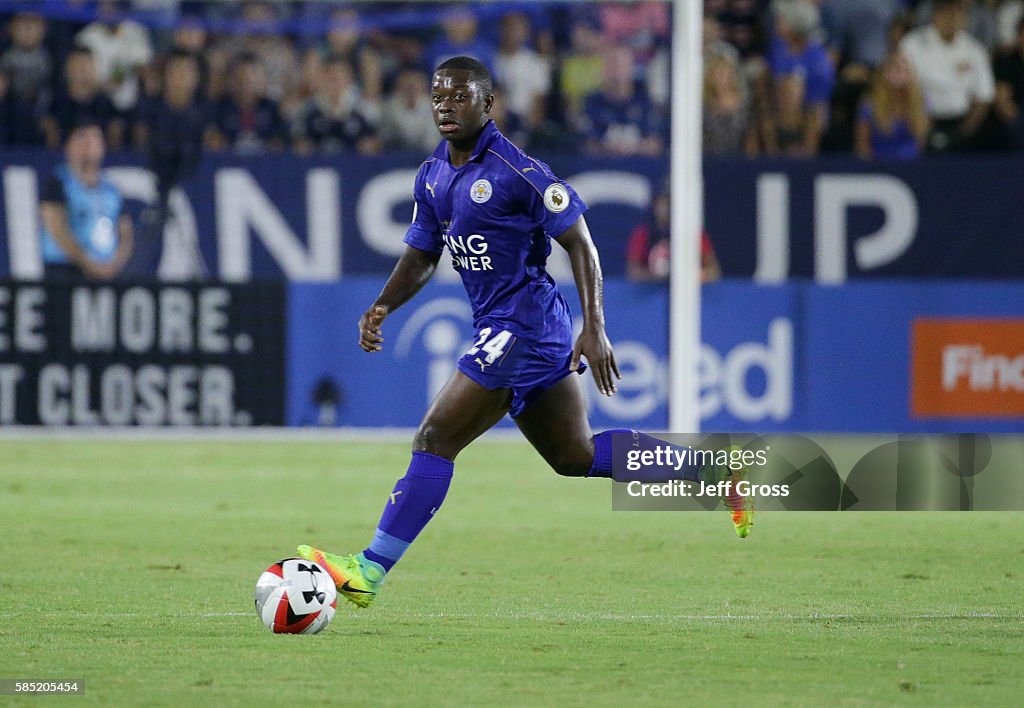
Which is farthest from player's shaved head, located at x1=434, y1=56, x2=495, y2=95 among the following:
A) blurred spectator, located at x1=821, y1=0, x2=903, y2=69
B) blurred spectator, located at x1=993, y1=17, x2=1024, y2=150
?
blurred spectator, located at x1=993, y1=17, x2=1024, y2=150

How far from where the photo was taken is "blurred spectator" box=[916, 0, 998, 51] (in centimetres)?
1491

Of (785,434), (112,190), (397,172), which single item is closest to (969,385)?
(785,434)

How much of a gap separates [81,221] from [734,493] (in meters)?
8.68

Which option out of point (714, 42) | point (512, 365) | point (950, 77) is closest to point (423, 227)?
point (512, 365)

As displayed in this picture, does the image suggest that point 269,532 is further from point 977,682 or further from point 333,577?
point 977,682

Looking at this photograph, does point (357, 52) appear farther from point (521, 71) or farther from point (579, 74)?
point (579, 74)

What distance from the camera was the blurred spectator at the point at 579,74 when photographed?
1482 cm

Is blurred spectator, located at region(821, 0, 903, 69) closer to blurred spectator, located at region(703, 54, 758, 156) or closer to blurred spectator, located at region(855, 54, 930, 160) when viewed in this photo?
blurred spectator, located at region(855, 54, 930, 160)

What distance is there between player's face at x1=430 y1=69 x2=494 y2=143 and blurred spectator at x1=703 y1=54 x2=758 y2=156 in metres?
8.68

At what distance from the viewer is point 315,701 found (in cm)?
448

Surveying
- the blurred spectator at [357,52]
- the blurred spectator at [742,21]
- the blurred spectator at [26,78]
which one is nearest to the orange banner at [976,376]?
the blurred spectator at [742,21]

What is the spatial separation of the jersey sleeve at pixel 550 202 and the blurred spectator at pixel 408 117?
28.9ft

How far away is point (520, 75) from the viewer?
14734mm

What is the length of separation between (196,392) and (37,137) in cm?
279
